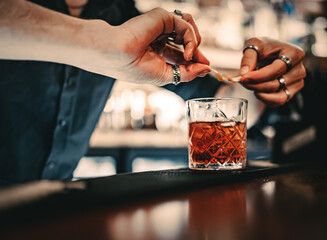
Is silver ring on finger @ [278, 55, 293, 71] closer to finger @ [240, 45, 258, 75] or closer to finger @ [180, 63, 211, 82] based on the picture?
finger @ [240, 45, 258, 75]

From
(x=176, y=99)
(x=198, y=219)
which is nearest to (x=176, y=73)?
(x=198, y=219)

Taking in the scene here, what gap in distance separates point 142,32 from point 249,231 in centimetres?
62

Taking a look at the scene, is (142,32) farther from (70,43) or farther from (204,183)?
(204,183)

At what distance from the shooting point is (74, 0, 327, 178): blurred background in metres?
2.75

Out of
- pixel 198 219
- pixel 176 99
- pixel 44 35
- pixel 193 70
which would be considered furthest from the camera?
pixel 176 99

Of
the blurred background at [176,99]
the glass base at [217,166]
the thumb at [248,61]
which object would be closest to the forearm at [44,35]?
the glass base at [217,166]

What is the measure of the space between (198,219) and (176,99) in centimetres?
289

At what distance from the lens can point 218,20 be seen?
10.9 ft

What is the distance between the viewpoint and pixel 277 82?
44.1 inches

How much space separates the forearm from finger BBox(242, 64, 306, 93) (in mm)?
559

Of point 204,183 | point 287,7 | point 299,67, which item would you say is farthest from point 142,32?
point 287,7

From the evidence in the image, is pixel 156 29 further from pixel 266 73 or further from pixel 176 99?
pixel 176 99

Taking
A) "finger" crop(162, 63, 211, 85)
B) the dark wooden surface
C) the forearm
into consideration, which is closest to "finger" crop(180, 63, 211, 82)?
"finger" crop(162, 63, 211, 85)

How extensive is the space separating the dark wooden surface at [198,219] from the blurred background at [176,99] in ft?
6.97
